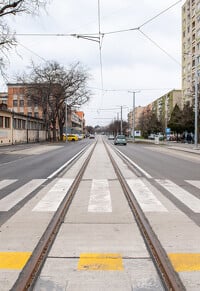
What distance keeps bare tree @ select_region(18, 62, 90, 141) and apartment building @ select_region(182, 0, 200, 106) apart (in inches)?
1129

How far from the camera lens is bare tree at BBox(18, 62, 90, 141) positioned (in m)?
66.8

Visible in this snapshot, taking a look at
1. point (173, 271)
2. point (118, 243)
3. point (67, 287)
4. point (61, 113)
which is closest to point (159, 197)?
point (118, 243)

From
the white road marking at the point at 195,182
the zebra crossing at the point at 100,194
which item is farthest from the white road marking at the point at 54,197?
the white road marking at the point at 195,182

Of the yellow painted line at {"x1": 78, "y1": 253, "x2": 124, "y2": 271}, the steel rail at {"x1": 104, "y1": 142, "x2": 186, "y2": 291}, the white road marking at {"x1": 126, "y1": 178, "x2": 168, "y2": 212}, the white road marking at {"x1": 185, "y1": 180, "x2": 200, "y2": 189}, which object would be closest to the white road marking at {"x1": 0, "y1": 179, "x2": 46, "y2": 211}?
the steel rail at {"x1": 104, "y1": 142, "x2": 186, "y2": 291}

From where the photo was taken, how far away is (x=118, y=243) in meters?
5.82

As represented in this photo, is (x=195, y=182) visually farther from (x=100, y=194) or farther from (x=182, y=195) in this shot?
(x=100, y=194)

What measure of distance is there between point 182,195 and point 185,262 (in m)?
5.51

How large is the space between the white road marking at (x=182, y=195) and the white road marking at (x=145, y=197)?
1.96 ft

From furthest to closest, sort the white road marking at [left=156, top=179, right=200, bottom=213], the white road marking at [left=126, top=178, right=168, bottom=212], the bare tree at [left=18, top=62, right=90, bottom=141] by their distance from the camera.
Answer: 1. the bare tree at [left=18, top=62, right=90, bottom=141]
2. the white road marking at [left=156, top=179, right=200, bottom=213]
3. the white road marking at [left=126, top=178, right=168, bottom=212]

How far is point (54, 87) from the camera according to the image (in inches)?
2665

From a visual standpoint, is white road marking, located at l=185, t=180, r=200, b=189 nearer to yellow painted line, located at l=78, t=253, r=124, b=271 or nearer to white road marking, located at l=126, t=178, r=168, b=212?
white road marking, located at l=126, t=178, r=168, b=212

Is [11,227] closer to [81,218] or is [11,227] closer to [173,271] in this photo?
[81,218]

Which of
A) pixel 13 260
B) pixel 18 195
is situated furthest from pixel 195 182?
pixel 13 260

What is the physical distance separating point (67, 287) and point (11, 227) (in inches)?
115
